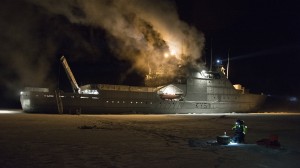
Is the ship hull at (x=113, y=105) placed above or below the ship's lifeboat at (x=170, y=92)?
below

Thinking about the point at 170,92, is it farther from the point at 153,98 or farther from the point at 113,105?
the point at 113,105

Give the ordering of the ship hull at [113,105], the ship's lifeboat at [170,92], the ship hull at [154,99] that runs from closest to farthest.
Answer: the ship hull at [113,105], the ship hull at [154,99], the ship's lifeboat at [170,92]

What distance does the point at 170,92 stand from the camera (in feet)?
148

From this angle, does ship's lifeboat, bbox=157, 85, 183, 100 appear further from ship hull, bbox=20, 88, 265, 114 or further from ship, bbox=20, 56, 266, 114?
ship hull, bbox=20, 88, 265, 114

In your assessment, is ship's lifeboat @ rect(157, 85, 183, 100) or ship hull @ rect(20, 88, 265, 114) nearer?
ship hull @ rect(20, 88, 265, 114)

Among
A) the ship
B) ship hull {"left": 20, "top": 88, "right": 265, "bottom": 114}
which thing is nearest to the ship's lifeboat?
the ship

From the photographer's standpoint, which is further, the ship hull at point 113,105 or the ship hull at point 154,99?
the ship hull at point 154,99

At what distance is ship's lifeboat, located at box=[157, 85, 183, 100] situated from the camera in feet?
145

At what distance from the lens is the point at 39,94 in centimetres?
3569

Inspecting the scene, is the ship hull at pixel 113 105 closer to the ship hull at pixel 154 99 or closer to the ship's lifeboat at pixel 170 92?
the ship hull at pixel 154 99

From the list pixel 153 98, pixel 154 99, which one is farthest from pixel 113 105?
pixel 154 99

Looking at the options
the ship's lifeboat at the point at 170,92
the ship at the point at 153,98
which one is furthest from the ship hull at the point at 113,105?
the ship's lifeboat at the point at 170,92

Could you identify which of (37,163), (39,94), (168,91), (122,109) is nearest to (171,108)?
(168,91)

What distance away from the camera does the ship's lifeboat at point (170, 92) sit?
44.2 m
